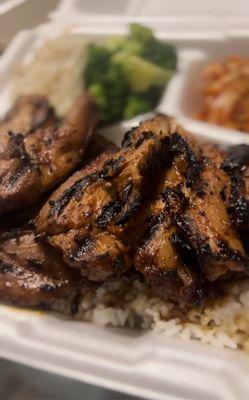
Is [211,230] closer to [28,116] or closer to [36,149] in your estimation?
[36,149]

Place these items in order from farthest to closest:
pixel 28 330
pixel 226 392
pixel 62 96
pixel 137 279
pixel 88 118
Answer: pixel 62 96
pixel 88 118
pixel 137 279
pixel 28 330
pixel 226 392

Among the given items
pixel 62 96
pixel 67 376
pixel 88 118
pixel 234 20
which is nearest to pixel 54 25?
pixel 62 96

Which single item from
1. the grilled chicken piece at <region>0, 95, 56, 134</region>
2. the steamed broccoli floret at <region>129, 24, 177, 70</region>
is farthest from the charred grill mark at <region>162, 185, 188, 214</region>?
the steamed broccoli floret at <region>129, 24, 177, 70</region>

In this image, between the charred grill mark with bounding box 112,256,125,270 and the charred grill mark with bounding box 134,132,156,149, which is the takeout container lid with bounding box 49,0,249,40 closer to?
the charred grill mark with bounding box 134,132,156,149

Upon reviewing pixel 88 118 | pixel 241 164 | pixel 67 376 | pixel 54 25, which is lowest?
pixel 67 376

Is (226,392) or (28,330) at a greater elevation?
(28,330)

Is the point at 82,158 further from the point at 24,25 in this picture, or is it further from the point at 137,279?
the point at 24,25
